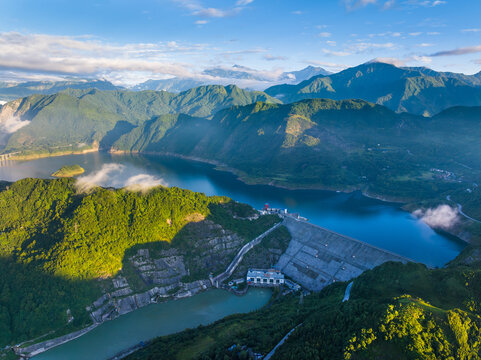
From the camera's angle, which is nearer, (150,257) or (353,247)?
(150,257)

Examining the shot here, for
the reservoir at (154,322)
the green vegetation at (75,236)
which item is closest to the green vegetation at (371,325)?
the reservoir at (154,322)

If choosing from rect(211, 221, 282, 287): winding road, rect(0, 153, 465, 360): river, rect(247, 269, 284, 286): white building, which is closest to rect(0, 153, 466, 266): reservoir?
rect(0, 153, 465, 360): river

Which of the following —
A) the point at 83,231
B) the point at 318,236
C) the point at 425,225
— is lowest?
the point at 425,225

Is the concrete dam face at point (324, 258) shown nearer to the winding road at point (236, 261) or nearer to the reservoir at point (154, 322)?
the winding road at point (236, 261)

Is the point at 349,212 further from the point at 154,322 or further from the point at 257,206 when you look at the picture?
the point at 154,322

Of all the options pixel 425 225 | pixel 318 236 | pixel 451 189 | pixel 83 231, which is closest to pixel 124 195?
pixel 83 231

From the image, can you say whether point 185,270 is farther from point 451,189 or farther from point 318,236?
point 451,189

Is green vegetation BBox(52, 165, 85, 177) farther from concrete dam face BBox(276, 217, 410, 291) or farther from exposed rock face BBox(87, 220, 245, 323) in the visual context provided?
concrete dam face BBox(276, 217, 410, 291)
